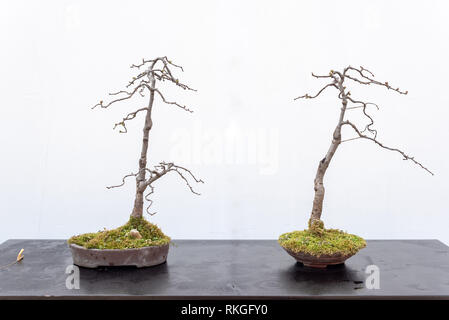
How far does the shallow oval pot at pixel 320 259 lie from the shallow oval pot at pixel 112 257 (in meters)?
0.56

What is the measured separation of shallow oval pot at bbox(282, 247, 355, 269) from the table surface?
1.2 inches

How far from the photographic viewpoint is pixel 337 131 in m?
1.87

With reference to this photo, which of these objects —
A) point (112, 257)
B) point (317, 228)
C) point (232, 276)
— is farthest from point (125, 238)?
point (317, 228)

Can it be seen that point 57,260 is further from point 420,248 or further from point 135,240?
point 420,248

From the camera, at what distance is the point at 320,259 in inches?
70.1

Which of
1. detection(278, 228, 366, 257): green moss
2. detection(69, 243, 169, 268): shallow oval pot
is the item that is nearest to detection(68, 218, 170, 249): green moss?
detection(69, 243, 169, 268): shallow oval pot

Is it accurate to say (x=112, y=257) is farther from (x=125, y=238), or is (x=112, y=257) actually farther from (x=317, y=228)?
(x=317, y=228)

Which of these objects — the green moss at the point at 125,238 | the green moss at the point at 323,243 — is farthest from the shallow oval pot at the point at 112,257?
the green moss at the point at 323,243

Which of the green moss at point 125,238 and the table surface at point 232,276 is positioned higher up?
the green moss at point 125,238

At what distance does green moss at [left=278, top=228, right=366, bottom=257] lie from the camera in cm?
176

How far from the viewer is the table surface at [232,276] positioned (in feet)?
4.91

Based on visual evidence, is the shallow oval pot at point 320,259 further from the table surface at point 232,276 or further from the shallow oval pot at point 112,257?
the shallow oval pot at point 112,257

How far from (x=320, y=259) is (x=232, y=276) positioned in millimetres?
345
